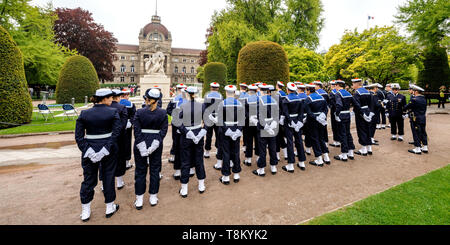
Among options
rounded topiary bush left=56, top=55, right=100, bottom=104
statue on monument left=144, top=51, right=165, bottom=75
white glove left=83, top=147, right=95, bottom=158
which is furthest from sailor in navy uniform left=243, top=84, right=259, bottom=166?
rounded topiary bush left=56, top=55, right=100, bottom=104

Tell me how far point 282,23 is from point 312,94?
23.3 meters

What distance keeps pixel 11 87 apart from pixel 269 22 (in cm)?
2582

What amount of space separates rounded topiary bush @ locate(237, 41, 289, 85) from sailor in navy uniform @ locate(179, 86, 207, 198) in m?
8.95

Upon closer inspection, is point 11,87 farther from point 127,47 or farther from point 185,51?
point 185,51

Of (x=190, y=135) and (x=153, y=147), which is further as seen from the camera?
(x=190, y=135)

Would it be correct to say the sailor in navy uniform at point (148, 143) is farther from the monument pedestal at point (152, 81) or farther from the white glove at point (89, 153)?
the monument pedestal at point (152, 81)

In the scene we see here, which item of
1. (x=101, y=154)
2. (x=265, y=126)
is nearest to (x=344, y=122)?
(x=265, y=126)

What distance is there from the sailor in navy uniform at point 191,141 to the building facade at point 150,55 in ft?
277

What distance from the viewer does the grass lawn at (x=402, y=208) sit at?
11.7 feet

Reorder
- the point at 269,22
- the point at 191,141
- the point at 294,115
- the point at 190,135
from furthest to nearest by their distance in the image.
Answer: the point at 269,22
the point at 294,115
the point at 191,141
the point at 190,135

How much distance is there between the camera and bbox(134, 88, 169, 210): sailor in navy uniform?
13.7 feet

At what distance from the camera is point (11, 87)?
1133 centimetres

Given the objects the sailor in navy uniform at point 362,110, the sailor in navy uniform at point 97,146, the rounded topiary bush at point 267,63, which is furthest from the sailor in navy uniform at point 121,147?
the rounded topiary bush at point 267,63
